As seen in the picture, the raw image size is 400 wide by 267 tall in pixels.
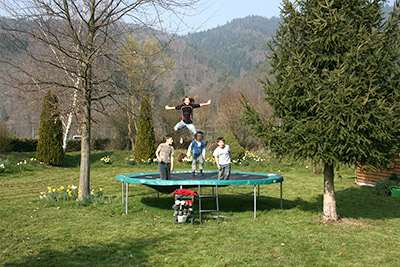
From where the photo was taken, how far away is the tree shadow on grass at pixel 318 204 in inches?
325

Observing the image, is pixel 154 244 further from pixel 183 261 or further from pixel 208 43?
pixel 208 43

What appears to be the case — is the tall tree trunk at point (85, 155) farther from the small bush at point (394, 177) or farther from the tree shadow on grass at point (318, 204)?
the small bush at point (394, 177)

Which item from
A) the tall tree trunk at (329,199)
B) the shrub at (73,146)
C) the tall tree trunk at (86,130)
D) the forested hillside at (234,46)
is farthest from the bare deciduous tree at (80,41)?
the forested hillside at (234,46)

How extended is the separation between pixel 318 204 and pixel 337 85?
4284 mm

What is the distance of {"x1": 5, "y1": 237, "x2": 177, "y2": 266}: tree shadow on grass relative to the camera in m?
4.54

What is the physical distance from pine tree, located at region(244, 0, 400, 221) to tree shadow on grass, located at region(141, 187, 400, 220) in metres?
2.23

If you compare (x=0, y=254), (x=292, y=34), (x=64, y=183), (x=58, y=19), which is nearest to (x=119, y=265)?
(x=0, y=254)

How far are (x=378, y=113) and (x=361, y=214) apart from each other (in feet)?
10.2

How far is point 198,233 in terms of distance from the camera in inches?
243

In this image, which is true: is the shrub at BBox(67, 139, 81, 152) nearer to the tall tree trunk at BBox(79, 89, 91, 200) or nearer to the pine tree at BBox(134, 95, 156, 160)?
the pine tree at BBox(134, 95, 156, 160)

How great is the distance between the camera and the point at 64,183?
39.4 feet

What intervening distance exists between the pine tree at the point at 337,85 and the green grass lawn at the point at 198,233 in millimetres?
1448

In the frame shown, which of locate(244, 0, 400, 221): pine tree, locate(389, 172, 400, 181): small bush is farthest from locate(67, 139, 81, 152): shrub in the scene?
locate(389, 172, 400, 181): small bush

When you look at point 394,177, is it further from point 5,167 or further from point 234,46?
point 234,46
